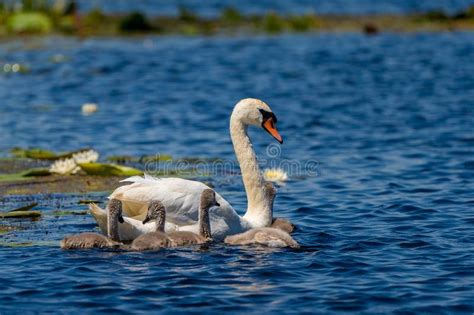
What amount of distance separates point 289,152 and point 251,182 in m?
6.06

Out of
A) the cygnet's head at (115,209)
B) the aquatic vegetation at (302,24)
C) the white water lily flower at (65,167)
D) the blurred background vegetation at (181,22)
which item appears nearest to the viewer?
the cygnet's head at (115,209)

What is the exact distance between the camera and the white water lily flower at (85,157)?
14.7m

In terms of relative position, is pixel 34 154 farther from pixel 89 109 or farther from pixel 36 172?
pixel 89 109

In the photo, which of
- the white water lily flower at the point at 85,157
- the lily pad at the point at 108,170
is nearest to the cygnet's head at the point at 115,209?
the lily pad at the point at 108,170

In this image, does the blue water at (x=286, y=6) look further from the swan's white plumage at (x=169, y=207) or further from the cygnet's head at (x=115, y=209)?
the cygnet's head at (x=115, y=209)

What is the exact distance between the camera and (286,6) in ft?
169

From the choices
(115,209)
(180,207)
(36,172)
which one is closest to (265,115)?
(180,207)

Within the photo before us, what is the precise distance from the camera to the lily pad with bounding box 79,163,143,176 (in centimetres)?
1416

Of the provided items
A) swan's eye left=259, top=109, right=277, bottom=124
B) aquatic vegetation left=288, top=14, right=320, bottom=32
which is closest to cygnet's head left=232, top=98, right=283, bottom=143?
swan's eye left=259, top=109, right=277, bottom=124

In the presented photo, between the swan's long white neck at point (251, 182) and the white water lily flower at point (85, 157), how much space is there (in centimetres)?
355

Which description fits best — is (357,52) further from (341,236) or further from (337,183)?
(341,236)

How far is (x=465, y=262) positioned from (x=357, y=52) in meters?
22.6

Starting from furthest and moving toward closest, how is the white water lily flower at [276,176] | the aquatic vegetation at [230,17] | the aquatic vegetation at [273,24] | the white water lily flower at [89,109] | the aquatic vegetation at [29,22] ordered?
the aquatic vegetation at [230,17] < the aquatic vegetation at [273,24] < the aquatic vegetation at [29,22] < the white water lily flower at [89,109] < the white water lily flower at [276,176]

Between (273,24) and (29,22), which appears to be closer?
(29,22)
